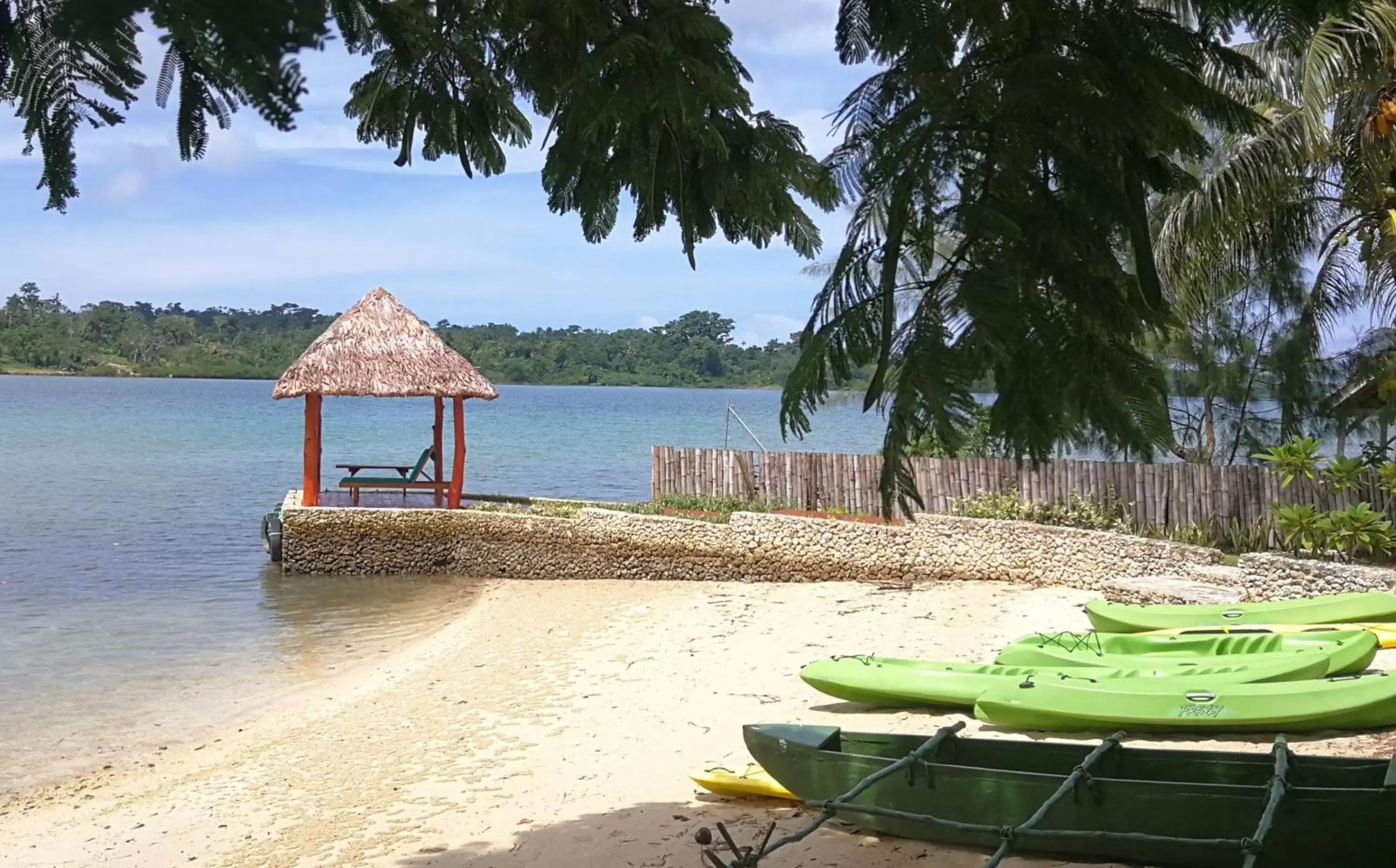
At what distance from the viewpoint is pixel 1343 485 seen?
12.0 metres

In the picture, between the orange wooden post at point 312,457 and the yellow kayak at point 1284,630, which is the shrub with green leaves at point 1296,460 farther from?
the orange wooden post at point 312,457

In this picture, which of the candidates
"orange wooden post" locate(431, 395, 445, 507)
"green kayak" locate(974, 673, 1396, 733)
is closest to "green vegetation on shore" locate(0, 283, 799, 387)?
"orange wooden post" locate(431, 395, 445, 507)

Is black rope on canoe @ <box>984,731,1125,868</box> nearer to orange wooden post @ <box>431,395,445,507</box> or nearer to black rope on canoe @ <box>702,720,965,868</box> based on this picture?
black rope on canoe @ <box>702,720,965,868</box>

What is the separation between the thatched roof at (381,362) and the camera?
1800 centimetres

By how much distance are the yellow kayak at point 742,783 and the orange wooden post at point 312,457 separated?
12956 millimetres

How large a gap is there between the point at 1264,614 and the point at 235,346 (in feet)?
305

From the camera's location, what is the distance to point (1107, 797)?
491cm

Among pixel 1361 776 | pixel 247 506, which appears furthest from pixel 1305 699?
pixel 247 506

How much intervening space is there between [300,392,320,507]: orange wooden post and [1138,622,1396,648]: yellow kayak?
506 inches

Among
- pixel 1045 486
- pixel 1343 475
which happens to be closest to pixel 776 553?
pixel 1045 486

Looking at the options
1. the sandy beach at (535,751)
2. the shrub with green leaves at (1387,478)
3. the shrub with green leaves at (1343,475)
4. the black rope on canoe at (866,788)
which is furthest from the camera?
the shrub with green leaves at (1343,475)

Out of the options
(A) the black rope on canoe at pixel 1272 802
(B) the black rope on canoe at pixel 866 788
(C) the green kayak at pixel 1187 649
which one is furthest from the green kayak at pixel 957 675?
(A) the black rope on canoe at pixel 1272 802

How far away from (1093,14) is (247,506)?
3084 cm

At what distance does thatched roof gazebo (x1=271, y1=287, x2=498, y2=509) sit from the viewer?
59.1 feet
